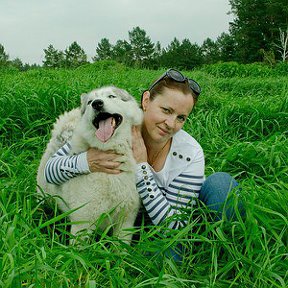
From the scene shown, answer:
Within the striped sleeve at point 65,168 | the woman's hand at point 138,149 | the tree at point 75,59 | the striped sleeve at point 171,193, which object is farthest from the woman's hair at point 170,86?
the tree at point 75,59

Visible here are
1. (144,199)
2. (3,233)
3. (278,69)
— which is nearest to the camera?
(3,233)

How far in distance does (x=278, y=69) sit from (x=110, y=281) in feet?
40.2

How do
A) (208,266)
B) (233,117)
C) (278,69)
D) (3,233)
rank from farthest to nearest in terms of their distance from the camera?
1. (278,69)
2. (233,117)
3. (208,266)
4. (3,233)

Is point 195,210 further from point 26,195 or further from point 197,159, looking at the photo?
point 26,195

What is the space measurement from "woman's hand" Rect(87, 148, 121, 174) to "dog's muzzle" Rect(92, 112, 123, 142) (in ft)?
0.38

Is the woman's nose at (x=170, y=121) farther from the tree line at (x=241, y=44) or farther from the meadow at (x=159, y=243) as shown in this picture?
the tree line at (x=241, y=44)

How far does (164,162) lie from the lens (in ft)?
7.82

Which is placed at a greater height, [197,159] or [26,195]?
[197,159]

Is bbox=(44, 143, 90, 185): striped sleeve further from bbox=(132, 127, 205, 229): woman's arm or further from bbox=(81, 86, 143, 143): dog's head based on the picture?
bbox=(132, 127, 205, 229): woman's arm

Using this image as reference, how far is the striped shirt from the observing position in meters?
2.19

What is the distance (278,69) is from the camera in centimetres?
1291

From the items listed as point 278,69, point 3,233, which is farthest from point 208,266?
point 278,69

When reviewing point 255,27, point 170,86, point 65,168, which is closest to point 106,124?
point 65,168

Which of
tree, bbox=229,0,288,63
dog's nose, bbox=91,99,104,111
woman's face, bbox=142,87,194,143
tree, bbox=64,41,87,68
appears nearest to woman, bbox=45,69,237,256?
woman's face, bbox=142,87,194,143
